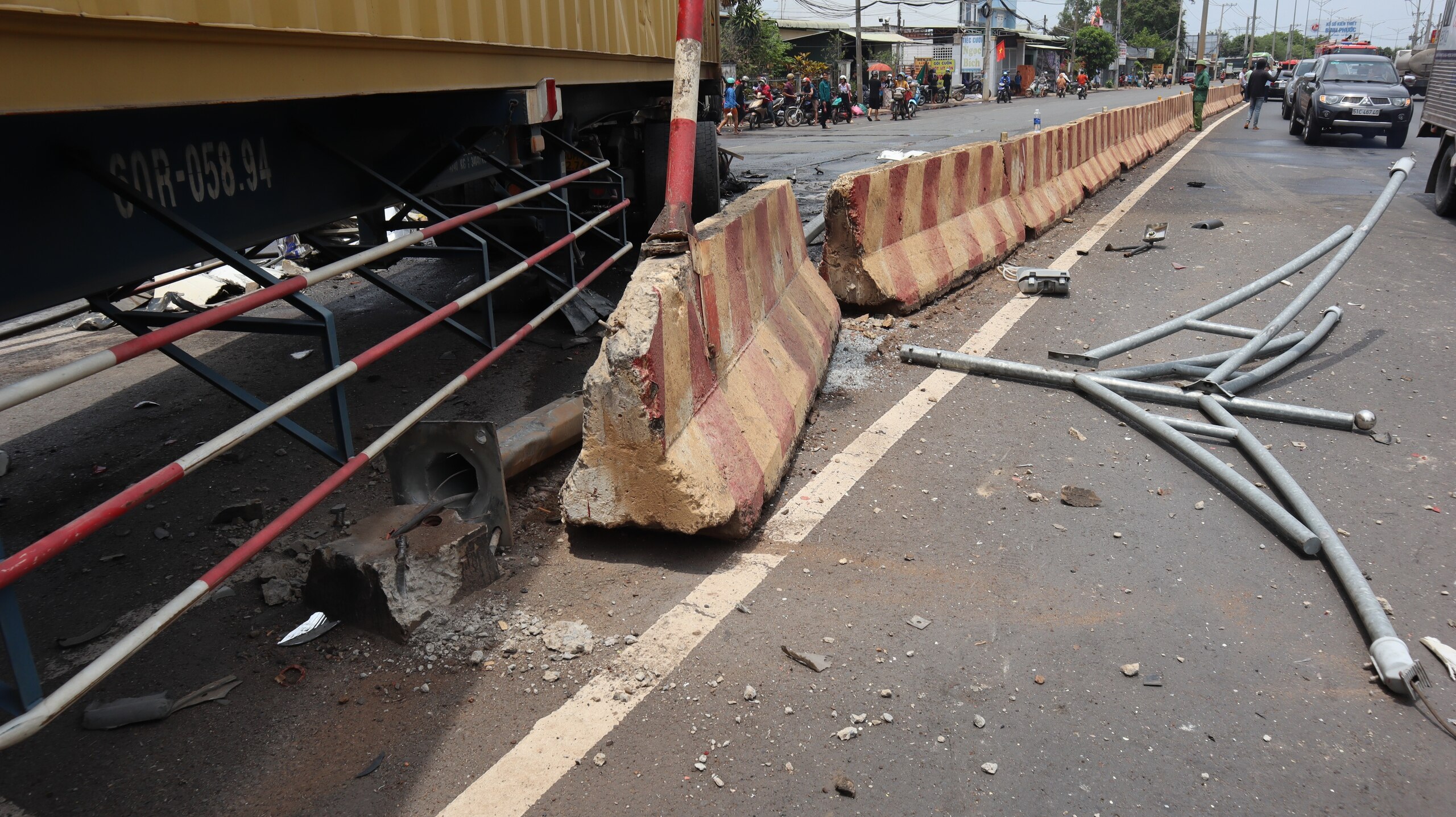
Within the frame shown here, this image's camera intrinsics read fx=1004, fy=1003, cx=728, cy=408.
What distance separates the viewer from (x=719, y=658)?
3.17m

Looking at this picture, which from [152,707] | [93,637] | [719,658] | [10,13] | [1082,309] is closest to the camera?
[10,13]

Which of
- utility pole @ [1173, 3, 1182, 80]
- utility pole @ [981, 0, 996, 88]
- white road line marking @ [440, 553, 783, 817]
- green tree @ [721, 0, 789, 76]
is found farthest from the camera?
utility pole @ [1173, 3, 1182, 80]

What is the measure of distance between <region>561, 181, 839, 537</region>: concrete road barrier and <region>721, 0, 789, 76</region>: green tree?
34126 millimetres

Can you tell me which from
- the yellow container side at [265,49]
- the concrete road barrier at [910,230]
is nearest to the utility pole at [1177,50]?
the concrete road barrier at [910,230]

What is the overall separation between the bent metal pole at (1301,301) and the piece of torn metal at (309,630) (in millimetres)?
4528

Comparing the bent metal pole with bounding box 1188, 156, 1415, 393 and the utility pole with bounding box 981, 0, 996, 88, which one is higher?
the utility pole with bounding box 981, 0, 996, 88

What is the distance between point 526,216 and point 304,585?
4788 mm

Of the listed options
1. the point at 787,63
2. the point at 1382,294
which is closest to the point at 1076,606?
the point at 1382,294

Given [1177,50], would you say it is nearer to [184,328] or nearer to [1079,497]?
[1079,497]

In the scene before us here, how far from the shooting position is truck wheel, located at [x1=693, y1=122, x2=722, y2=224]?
30.1 feet

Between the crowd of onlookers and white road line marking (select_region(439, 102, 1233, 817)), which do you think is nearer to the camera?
white road line marking (select_region(439, 102, 1233, 817))

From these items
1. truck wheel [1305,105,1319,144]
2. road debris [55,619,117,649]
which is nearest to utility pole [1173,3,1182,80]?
truck wheel [1305,105,1319,144]

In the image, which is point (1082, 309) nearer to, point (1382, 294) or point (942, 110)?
point (1382, 294)

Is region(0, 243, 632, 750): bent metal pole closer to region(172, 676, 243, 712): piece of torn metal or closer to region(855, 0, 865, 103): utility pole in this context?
region(172, 676, 243, 712): piece of torn metal
